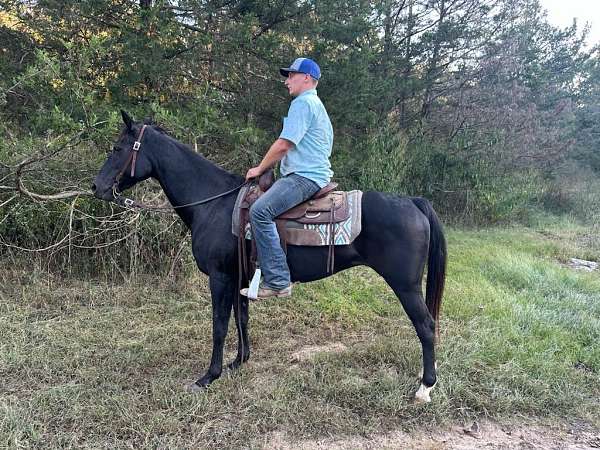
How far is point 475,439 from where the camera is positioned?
2752mm

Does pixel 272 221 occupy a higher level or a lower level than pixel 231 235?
higher

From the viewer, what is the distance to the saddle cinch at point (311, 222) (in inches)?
121

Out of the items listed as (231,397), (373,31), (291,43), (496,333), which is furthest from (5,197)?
(373,31)

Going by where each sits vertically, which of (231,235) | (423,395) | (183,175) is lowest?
(423,395)

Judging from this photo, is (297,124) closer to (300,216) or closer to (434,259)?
(300,216)

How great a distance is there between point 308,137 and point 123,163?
1.50 meters

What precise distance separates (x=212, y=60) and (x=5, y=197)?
3.52m

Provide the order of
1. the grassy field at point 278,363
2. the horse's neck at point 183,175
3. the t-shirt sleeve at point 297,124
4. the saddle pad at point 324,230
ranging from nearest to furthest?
the grassy field at point 278,363 → the t-shirt sleeve at point 297,124 → the saddle pad at point 324,230 → the horse's neck at point 183,175

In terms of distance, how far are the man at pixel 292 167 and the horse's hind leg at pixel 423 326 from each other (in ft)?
3.05

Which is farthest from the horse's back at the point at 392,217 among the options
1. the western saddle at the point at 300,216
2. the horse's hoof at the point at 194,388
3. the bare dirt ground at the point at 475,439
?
the horse's hoof at the point at 194,388

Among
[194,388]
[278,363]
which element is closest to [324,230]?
[278,363]

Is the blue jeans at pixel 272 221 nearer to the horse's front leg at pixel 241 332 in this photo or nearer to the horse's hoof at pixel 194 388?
the horse's front leg at pixel 241 332

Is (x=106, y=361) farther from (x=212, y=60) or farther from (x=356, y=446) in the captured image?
(x=212, y=60)

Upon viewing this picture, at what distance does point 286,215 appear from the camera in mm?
3107
